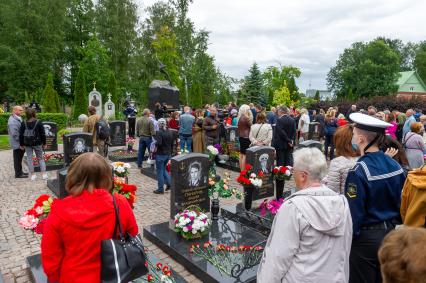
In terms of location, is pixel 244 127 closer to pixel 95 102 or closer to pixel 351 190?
pixel 351 190

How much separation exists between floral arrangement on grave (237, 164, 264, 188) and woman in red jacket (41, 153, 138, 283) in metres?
4.47

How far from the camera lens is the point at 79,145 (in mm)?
9461

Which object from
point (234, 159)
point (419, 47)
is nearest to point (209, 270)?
point (234, 159)

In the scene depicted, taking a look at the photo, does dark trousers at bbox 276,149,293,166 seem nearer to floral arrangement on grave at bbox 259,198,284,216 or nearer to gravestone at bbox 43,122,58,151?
floral arrangement on grave at bbox 259,198,284,216

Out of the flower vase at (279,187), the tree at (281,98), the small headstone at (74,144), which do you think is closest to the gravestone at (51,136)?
the small headstone at (74,144)

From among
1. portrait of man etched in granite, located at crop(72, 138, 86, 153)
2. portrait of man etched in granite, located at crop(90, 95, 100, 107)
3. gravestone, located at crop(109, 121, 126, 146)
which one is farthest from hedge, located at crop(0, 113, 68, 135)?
portrait of man etched in granite, located at crop(72, 138, 86, 153)

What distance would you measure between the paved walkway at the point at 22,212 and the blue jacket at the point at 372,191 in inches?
105

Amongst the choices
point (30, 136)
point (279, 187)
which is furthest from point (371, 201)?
point (30, 136)

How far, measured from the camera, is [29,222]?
368 cm

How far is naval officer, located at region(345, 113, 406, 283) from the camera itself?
2939 mm

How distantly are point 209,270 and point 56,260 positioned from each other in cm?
261

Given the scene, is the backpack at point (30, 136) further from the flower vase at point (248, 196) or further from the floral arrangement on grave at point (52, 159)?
the flower vase at point (248, 196)

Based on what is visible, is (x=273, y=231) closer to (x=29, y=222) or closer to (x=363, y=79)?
(x=29, y=222)

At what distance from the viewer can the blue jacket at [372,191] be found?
2.93 m
